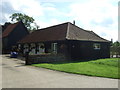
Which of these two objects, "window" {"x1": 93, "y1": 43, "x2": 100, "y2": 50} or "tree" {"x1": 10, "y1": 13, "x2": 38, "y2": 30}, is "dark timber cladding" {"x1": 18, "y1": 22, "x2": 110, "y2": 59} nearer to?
"window" {"x1": 93, "y1": 43, "x2": 100, "y2": 50}

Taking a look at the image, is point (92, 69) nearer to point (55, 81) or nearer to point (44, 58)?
point (55, 81)

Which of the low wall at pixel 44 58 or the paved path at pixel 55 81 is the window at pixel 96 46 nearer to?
the low wall at pixel 44 58

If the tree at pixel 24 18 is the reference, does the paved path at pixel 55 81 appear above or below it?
below

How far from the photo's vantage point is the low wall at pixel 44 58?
56.2ft

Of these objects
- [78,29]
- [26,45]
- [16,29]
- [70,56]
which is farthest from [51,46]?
[16,29]

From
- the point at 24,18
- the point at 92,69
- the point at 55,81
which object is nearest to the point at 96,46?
the point at 92,69

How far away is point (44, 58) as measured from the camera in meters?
18.2

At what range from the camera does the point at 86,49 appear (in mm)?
22953

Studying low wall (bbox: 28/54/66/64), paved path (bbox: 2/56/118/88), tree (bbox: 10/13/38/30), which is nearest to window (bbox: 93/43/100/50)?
low wall (bbox: 28/54/66/64)

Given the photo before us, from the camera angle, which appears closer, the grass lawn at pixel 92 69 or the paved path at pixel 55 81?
the paved path at pixel 55 81

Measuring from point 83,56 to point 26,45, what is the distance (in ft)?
46.6

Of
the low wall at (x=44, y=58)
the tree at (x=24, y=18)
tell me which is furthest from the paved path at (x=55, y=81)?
the tree at (x=24, y=18)

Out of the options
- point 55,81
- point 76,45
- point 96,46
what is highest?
point 76,45

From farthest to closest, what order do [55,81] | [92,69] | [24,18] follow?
[24,18]
[92,69]
[55,81]
